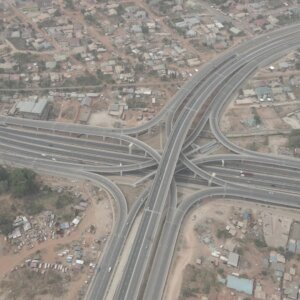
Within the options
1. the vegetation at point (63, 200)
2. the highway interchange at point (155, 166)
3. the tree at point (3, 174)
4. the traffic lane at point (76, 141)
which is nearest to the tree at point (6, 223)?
the tree at point (3, 174)

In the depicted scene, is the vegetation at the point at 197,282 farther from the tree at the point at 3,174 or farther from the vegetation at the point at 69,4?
the vegetation at the point at 69,4

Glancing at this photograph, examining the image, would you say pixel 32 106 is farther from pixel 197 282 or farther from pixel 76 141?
pixel 197 282

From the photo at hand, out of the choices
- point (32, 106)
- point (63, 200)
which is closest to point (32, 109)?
point (32, 106)

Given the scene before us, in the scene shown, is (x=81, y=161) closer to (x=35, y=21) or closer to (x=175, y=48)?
(x=175, y=48)

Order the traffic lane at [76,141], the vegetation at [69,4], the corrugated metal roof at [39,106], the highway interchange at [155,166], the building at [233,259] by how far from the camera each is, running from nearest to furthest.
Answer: the building at [233,259] < the highway interchange at [155,166] < the traffic lane at [76,141] < the corrugated metal roof at [39,106] < the vegetation at [69,4]

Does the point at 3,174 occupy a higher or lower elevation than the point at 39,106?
lower

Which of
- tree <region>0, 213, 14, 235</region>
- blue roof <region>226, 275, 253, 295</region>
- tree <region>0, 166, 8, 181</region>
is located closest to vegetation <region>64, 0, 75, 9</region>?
tree <region>0, 166, 8, 181</region>

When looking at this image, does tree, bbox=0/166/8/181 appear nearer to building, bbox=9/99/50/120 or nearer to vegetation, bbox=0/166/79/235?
vegetation, bbox=0/166/79/235
